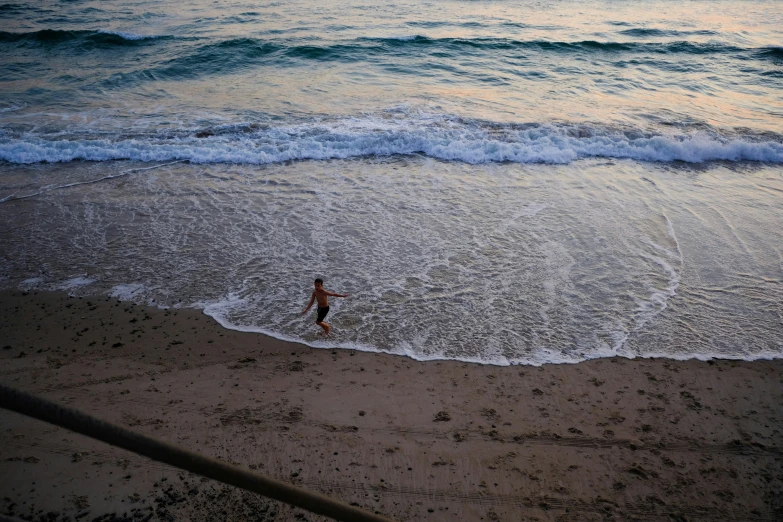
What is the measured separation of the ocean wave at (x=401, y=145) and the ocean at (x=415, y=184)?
0.21 feet

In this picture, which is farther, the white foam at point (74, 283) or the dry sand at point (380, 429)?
the white foam at point (74, 283)

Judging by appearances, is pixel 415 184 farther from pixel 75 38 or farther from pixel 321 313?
pixel 75 38

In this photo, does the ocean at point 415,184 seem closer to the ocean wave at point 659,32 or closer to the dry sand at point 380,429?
the dry sand at point 380,429

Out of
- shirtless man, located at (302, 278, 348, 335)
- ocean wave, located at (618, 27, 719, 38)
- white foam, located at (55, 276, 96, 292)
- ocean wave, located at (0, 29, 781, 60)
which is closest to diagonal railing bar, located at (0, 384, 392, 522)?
shirtless man, located at (302, 278, 348, 335)

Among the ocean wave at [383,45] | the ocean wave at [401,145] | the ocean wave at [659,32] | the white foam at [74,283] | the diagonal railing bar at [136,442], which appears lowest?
the white foam at [74,283]

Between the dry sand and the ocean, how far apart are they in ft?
1.50

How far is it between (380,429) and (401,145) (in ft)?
27.0

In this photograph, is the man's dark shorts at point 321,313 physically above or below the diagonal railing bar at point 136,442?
below

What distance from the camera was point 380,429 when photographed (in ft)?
14.9

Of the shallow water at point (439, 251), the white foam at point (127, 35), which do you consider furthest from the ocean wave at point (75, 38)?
the shallow water at point (439, 251)

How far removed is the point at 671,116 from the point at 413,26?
12.5 m

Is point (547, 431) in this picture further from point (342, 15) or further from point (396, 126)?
point (342, 15)

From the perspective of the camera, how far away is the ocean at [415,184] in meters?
6.37

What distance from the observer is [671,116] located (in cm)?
1387
